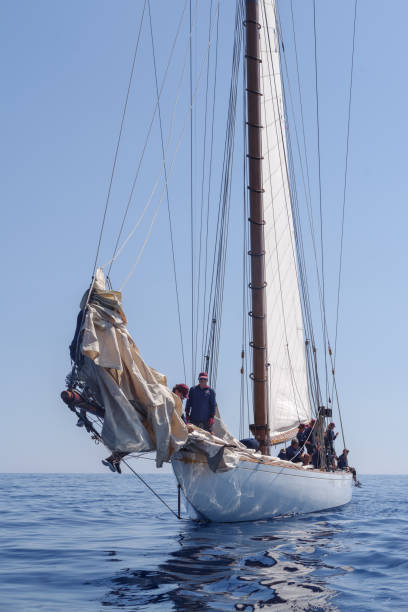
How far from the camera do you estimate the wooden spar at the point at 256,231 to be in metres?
18.6

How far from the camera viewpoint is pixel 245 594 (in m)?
8.19

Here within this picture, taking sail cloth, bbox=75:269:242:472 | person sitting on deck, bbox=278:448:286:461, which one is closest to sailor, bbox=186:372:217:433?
sail cloth, bbox=75:269:242:472

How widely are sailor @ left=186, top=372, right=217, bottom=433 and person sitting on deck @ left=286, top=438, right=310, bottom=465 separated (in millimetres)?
4897

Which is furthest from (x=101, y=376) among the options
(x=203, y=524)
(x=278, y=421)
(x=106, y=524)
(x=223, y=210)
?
(x=223, y=210)

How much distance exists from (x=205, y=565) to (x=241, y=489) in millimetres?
4242

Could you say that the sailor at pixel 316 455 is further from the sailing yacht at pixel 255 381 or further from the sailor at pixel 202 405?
the sailor at pixel 202 405

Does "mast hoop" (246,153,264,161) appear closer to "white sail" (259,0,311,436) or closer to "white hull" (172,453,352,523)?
"white sail" (259,0,311,436)

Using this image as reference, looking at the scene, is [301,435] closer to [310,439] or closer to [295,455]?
[310,439]

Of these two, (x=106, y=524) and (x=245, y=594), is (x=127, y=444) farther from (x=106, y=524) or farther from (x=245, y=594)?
(x=106, y=524)

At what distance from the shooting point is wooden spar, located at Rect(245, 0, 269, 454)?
18.6 m

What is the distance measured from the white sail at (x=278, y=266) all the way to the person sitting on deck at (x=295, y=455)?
57 centimetres

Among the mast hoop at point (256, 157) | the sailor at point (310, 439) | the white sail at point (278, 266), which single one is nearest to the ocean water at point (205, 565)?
the sailor at point (310, 439)

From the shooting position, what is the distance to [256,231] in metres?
19.3

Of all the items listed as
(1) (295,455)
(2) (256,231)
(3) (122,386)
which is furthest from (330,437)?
(3) (122,386)
